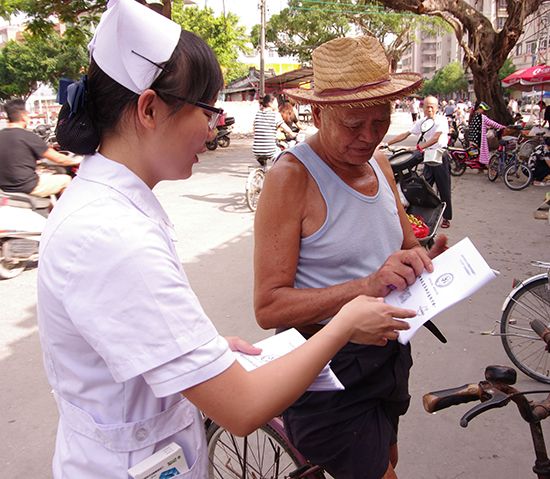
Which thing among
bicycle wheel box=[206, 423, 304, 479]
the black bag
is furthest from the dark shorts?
the black bag

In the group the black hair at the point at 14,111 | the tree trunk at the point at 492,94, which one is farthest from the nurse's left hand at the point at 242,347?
the tree trunk at the point at 492,94

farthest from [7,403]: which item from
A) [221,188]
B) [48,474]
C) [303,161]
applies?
[221,188]

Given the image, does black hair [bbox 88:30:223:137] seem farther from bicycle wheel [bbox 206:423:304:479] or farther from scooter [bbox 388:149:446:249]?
scooter [bbox 388:149:446:249]

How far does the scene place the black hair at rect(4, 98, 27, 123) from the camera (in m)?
5.96

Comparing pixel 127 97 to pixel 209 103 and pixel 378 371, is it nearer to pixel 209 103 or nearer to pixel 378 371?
pixel 209 103

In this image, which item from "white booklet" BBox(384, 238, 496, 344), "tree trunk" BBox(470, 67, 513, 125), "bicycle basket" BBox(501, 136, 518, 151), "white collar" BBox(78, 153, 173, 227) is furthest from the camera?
"tree trunk" BBox(470, 67, 513, 125)

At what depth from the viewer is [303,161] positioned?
1622 mm

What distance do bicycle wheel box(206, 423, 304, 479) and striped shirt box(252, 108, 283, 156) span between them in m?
6.21

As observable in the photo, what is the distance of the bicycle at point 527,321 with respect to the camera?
3.39 metres

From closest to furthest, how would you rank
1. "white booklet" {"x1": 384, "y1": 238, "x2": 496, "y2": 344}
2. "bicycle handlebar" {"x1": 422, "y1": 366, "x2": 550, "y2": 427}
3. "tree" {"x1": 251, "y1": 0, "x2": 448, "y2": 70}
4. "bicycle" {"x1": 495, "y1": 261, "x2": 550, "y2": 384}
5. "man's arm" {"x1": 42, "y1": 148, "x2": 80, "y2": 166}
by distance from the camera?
"bicycle handlebar" {"x1": 422, "y1": 366, "x2": 550, "y2": 427} < "white booklet" {"x1": 384, "y1": 238, "x2": 496, "y2": 344} < "bicycle" {"x1": 495, "y1": 261, "x2": 550, "y2": 384} < "man's arm" {"x1": 42, "y1": 148, "x2": 80, "y2": 166} < "tree" {"x1": 251, "y1": 0, "x2": 448, "y2": 70}

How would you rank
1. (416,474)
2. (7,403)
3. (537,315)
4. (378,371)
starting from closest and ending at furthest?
(378,371) → (416,474) → (7,403) → (537,315)

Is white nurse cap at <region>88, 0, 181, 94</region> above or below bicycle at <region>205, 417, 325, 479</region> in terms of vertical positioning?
above

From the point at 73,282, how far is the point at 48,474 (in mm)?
2271

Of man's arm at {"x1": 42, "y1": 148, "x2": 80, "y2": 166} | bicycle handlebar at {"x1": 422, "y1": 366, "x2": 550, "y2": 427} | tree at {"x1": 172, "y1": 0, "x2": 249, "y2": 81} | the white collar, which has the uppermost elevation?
tree at {"x1": 172, "y1": 0, "x2": 249, "y2": 81}
